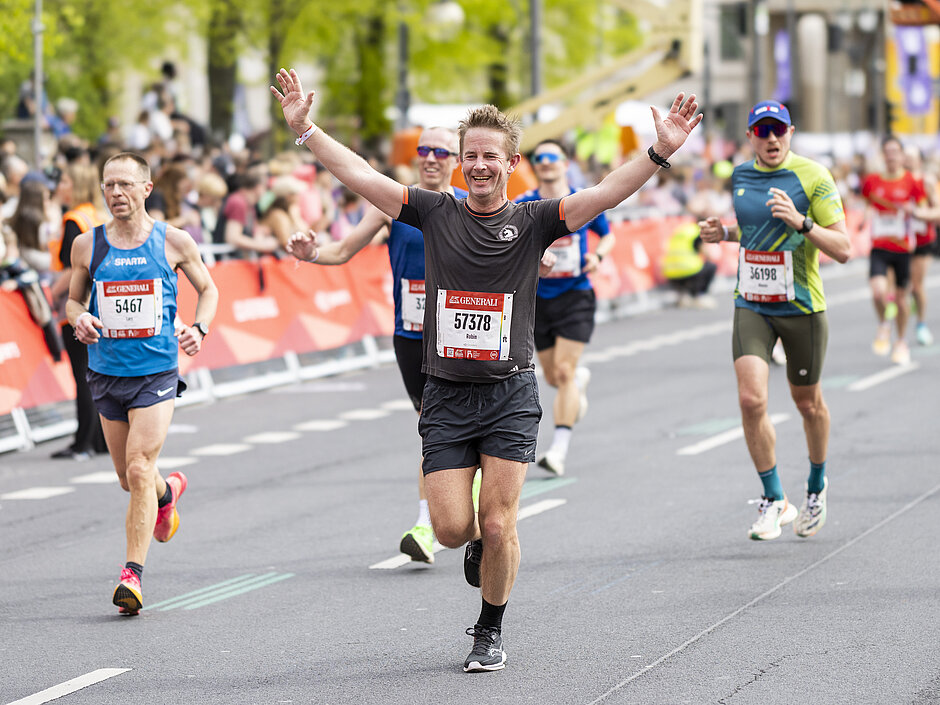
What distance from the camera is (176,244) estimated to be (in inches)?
306

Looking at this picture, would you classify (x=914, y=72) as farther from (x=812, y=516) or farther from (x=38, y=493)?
(x=812, y=516)

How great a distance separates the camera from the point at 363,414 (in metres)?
13.8

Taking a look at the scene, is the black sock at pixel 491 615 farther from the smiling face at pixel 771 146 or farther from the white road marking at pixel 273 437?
the white road marking at pixel 273 437

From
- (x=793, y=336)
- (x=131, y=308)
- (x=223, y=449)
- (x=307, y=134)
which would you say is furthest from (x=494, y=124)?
(x=223, y=449)

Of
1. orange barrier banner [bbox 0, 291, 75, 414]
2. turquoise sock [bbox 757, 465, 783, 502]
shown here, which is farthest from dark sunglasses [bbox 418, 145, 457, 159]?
orange barrier banner [bbox 0, 291, 75, 414]

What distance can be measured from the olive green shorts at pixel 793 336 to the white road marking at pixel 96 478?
177 inches

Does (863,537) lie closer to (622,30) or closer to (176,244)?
(176,244)

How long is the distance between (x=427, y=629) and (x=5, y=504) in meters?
4.24

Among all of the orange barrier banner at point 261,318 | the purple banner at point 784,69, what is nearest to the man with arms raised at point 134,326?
the orange barrier banner at point 261,318

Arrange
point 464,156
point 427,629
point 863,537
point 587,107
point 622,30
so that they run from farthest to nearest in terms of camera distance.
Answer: point 622,30 → point 587,107 → point 863,537 → point 427,629 → point 464,156

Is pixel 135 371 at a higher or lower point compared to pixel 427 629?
higher

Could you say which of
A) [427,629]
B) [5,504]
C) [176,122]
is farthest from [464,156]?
[176,122]

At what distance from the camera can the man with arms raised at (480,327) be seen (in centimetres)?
606

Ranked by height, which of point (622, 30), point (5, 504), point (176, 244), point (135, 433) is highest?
point (622, 30)
